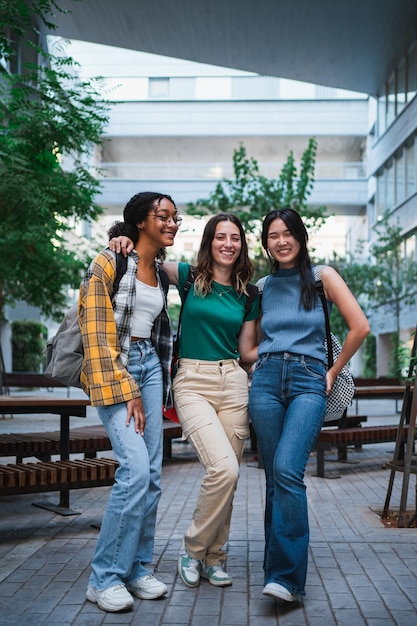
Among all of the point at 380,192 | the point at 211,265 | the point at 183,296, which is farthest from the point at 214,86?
the point at 183,296

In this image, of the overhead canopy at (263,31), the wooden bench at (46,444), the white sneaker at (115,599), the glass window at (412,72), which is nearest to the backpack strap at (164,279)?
the white sneaker at (115,599)

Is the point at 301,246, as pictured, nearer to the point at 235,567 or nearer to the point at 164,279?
the point at 164,279

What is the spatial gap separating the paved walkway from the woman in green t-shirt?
317 mm

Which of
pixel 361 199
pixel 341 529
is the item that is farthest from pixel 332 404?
pixel 361 199

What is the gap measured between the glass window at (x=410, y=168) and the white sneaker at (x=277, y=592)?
89.8 ft

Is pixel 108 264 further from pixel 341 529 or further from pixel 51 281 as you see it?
pixel 51 281

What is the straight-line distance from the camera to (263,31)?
27516 millimetres

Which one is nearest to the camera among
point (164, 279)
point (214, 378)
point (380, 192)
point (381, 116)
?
point (214, 378)

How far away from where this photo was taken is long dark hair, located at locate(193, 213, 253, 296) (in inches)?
186

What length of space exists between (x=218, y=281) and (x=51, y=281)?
1341cm

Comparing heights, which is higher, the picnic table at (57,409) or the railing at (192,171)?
the railing at (192,171)

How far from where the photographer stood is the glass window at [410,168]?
30.4m

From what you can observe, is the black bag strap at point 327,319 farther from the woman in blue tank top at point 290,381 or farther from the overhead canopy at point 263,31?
the overhead canopy at point 263,31

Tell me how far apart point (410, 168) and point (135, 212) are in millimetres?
27975
